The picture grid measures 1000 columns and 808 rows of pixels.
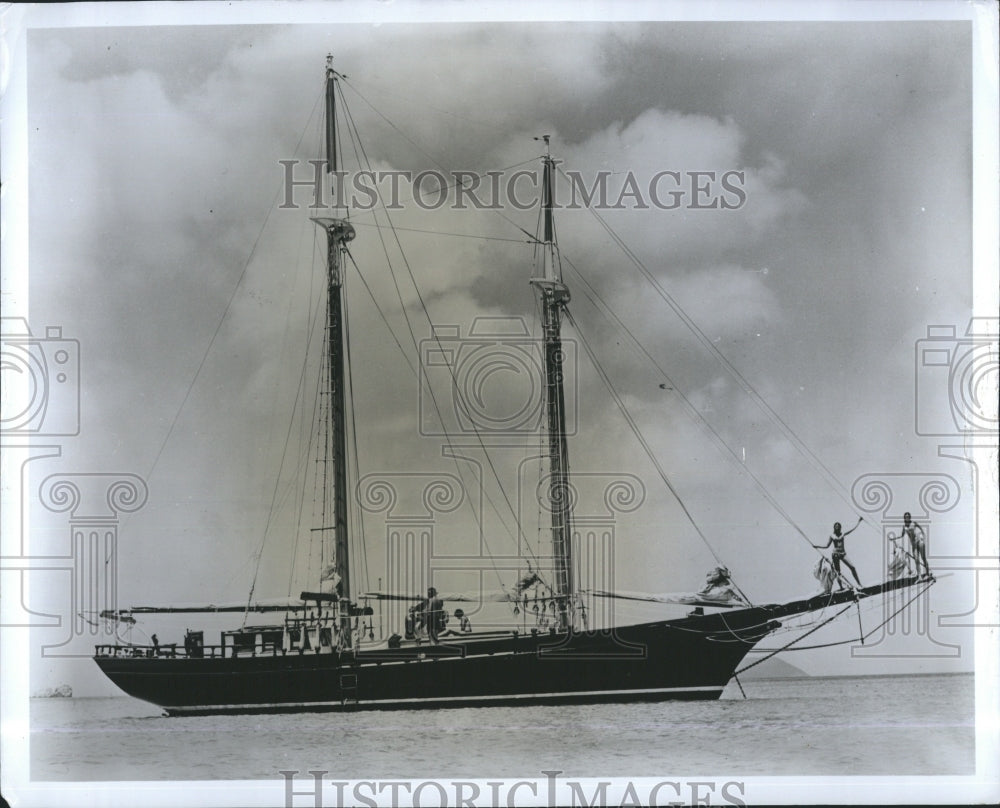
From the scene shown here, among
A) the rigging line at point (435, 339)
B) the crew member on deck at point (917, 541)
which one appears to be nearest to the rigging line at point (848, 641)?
the crew member on deck at point (917, 541)

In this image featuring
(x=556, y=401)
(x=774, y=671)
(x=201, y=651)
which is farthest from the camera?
(x=774, y=671)

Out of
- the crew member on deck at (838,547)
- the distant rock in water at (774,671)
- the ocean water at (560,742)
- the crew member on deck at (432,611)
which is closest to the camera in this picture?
the ocean water at (560,742)

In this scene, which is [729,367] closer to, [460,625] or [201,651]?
[460,625]

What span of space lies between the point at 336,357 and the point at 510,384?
105 centimetres

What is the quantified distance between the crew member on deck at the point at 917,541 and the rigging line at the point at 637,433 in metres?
0.96

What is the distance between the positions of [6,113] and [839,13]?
4.73 m

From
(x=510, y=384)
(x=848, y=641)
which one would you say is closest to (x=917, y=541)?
(x=848, y=641)

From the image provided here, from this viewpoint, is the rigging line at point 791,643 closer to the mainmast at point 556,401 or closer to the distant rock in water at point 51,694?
the mainmast at point 556,401

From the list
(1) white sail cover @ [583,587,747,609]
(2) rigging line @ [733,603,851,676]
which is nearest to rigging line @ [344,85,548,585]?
(1) white sail cover @ [583,587,747,609]

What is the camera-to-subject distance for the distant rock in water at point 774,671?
635cm

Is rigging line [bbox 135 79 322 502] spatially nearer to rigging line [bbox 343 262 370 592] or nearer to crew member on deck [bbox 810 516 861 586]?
rigging line [bbox 343 262 370 592]

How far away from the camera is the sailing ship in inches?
240

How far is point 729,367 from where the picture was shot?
20.5 feet

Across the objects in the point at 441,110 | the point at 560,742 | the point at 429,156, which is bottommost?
the point at 560,742
